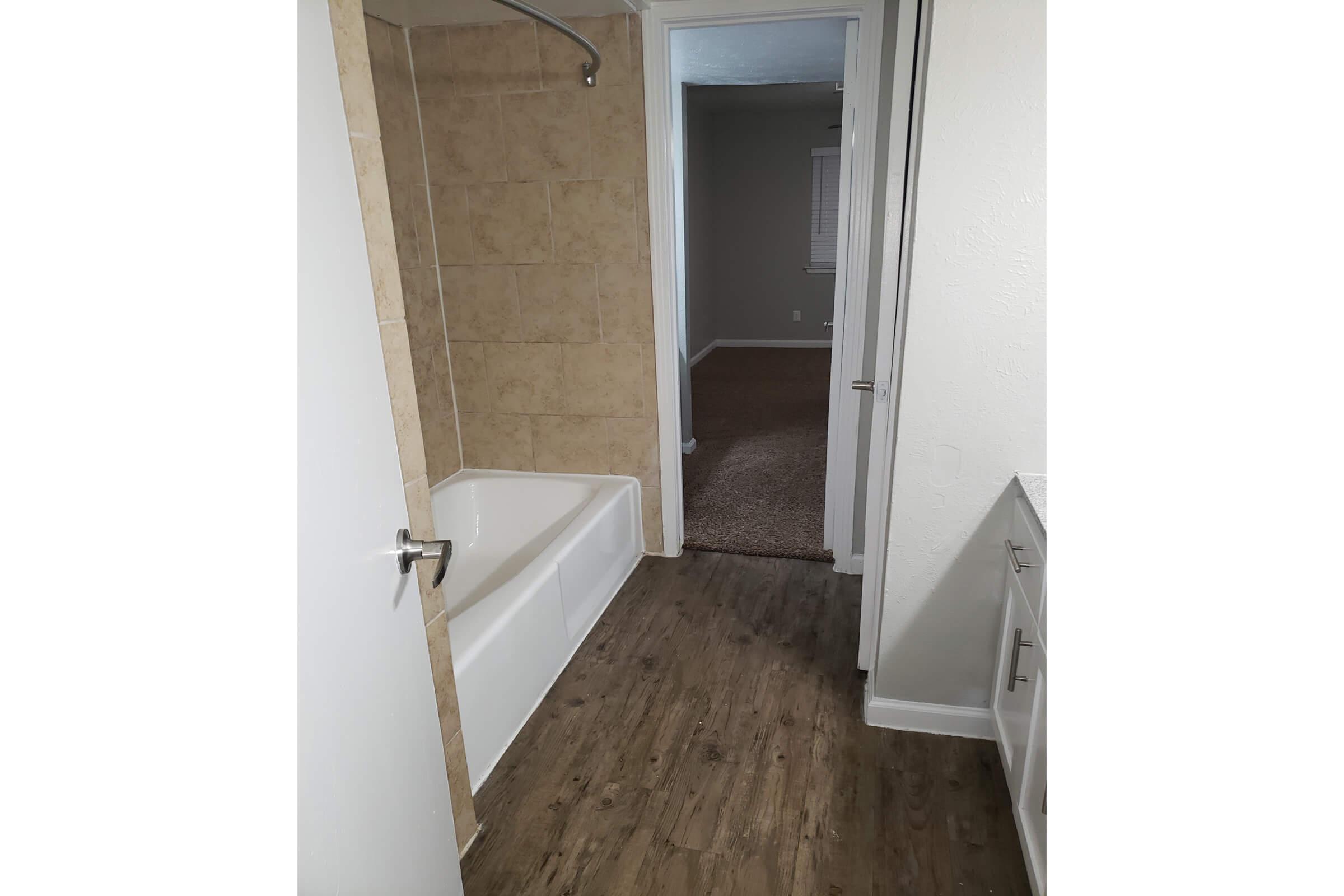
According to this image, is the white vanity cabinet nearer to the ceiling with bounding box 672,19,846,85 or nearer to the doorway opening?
the ceiling with bounding box 672,19,846,85

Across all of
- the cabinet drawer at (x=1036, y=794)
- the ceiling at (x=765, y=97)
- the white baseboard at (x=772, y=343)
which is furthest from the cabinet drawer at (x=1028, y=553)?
the white baseboard at (x=772, y=343)

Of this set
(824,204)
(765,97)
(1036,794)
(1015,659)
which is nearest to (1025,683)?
(1015,659)

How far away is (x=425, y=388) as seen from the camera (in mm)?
2904

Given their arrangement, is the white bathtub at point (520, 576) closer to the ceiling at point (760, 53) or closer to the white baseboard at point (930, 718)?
the white baseboard at point (930, 718)

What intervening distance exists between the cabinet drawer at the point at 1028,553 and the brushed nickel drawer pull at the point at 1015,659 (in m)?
0.10

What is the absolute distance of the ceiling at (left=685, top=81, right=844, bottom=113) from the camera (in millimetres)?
5805

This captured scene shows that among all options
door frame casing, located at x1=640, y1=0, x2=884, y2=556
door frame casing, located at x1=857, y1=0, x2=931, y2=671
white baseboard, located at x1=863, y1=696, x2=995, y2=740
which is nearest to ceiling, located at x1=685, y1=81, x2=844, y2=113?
door frame casing, located at x1=640, y1=0, x2=884, y2=556

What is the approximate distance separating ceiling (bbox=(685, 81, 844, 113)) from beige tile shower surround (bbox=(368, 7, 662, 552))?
10.2ft

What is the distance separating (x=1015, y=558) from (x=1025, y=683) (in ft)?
0.89

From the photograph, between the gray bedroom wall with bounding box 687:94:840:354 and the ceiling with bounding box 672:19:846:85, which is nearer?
the ceiling with bounding box 672:19:846:85
